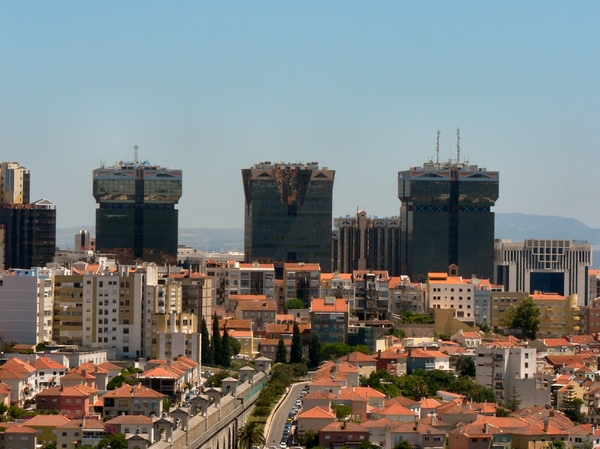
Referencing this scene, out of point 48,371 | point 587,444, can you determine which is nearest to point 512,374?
point 587,444

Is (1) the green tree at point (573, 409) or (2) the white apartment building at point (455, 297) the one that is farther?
(2) the white apartment building at point (455, 297)

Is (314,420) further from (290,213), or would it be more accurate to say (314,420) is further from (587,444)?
(290,213)

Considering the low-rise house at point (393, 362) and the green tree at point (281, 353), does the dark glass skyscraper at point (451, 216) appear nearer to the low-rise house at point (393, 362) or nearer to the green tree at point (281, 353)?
the green tree at point (281, 353)

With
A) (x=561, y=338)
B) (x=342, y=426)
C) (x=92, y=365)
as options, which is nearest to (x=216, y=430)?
(x=342, y=426)

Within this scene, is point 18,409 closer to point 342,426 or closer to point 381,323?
point 342,426

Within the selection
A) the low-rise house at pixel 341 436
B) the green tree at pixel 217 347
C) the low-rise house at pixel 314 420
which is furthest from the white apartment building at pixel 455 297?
the low-rise house at pixel 341 436

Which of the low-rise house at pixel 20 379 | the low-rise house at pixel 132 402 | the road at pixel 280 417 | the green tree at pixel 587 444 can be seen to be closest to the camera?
the road at pixel 280 417
